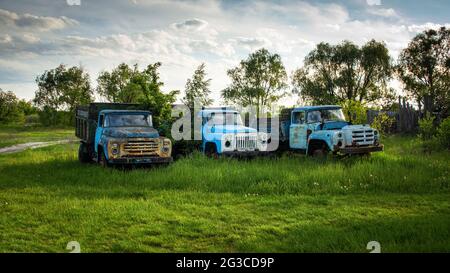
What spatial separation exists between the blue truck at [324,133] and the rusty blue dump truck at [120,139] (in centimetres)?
484

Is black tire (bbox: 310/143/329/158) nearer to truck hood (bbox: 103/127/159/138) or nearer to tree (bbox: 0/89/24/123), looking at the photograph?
truck hood (bbox: 103/127/159/138)

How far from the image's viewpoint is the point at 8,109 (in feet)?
177

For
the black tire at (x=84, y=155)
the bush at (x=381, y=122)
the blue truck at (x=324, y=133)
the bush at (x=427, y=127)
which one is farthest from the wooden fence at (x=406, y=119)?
the black tire at (x=84, y=155)

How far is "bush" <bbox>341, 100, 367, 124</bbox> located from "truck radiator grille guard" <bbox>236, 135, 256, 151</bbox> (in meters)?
5.48

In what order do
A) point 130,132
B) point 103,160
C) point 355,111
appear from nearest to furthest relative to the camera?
point 130,132
point 103,160
point 355,111

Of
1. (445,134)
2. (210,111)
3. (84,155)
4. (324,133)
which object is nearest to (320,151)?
(324,133)

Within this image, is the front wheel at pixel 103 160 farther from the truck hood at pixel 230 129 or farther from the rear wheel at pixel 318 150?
the rear wheel at pixel 318 150

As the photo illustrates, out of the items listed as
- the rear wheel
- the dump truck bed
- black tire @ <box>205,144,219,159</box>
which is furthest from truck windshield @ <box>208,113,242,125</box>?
the dump truck bed

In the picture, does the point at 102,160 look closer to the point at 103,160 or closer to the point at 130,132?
the point at 103,160

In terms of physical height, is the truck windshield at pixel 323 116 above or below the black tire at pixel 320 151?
above

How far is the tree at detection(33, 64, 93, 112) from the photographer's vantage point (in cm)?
5484

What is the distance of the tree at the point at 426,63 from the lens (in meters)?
43.4

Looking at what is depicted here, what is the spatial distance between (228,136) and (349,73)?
117 ft
